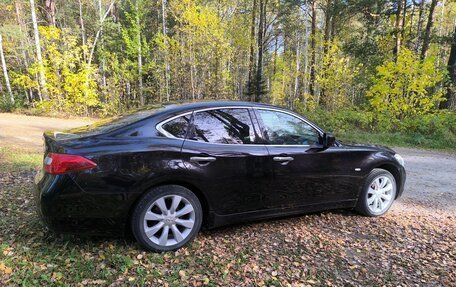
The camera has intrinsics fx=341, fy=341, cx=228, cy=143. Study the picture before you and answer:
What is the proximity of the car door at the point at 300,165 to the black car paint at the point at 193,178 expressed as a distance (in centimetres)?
1

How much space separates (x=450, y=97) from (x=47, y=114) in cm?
1969

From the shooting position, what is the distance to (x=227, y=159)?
379 centimetres

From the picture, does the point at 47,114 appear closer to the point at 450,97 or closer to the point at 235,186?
the point at 235,186

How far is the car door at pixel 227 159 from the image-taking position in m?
3.67

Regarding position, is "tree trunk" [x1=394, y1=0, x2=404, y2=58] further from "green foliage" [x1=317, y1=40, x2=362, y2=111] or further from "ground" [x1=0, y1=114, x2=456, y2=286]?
"ground" [x1=0, y1=114, x2=456, y2=286]

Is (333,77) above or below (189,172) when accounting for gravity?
above

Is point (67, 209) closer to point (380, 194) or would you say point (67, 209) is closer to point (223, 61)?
point (380, 194)

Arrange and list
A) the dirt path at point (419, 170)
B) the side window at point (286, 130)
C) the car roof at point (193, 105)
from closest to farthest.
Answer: the car roof at point (193, 105), the side window at point (286, 130), the dirt path at point (419, 170)

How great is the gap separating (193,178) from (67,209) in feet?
4.07

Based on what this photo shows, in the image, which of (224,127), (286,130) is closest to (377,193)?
(286,130)

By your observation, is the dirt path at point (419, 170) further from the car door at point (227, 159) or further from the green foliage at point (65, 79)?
the car door at point (227, 159)

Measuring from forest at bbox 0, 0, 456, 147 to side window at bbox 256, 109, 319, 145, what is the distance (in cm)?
1098

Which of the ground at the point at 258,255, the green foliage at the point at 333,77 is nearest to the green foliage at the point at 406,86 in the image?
the green foliage at the point at 333,77

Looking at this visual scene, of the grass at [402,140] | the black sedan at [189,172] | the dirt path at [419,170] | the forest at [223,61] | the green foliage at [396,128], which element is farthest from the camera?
the forest at [223,61]
